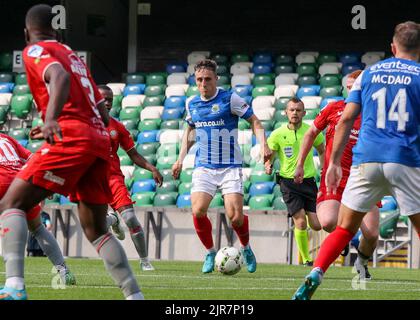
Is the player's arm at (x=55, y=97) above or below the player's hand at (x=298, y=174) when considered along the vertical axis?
above

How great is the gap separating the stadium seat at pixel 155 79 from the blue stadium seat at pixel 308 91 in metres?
4.27

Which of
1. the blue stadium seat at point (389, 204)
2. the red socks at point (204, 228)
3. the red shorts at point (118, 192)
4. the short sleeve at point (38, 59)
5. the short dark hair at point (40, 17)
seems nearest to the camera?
the short sleeve at point (38, 59)

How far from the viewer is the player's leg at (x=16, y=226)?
7121mm

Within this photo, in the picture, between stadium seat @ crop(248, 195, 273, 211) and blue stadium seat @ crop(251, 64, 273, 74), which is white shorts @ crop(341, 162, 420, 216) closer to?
stadium seat @ crop(248, 195, 273, 211)

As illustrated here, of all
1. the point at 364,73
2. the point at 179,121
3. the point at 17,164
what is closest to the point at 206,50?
the point at 179,121

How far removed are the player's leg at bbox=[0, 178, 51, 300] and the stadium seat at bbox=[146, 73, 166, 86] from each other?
1859cm

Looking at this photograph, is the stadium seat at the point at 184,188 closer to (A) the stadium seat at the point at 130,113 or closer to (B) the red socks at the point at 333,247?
(A) the stadium seat at the point at 130,113

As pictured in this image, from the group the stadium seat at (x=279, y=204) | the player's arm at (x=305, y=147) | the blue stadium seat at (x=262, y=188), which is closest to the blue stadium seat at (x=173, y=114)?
the blue stadium seat at (x=262, y=188)

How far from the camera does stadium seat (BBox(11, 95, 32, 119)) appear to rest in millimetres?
24781

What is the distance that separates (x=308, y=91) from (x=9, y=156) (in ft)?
41.2

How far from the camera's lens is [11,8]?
3048cm

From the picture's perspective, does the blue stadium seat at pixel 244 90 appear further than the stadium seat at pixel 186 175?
Yes

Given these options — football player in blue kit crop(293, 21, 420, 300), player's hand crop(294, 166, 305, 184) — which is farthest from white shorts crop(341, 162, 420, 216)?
player's hand crop(294, 166, 305, 184)

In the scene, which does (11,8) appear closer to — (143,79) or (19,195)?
(143,79)
